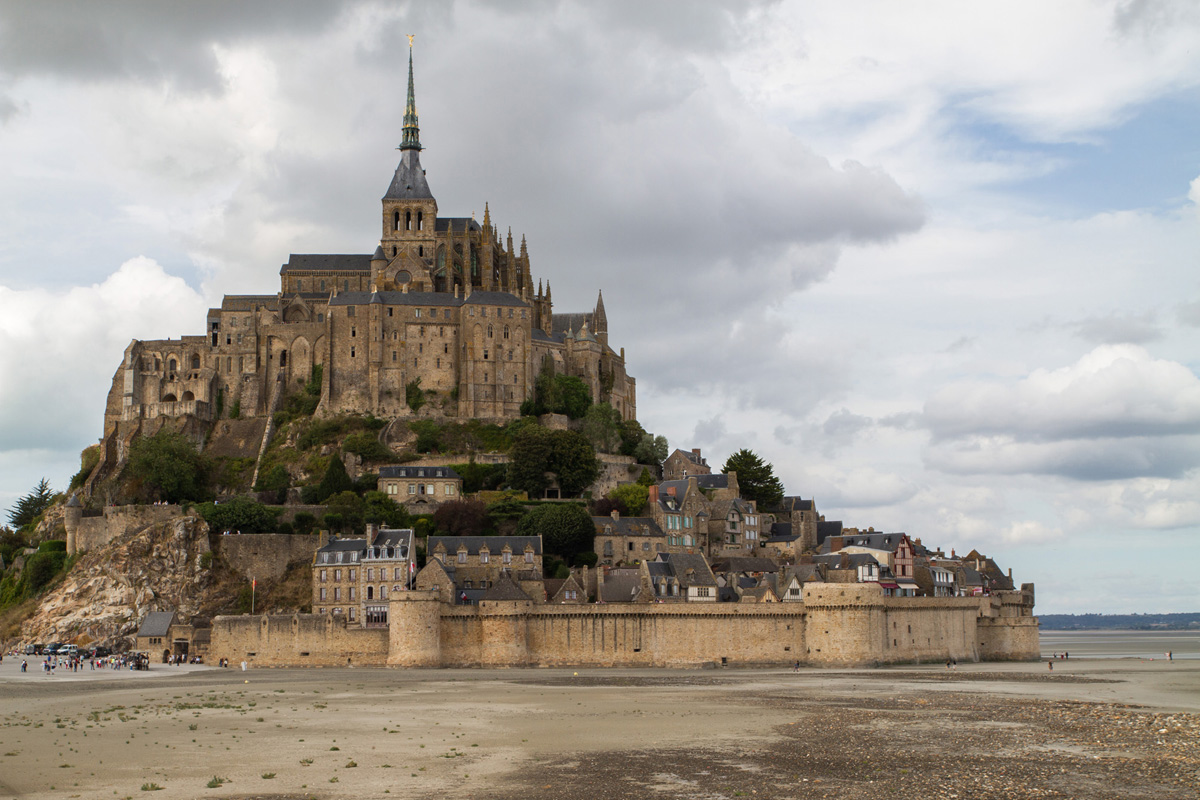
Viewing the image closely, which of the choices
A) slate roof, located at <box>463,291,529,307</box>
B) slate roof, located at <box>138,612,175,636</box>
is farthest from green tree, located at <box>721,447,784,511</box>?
slate roof, located at <box>138,612,175,636</box>

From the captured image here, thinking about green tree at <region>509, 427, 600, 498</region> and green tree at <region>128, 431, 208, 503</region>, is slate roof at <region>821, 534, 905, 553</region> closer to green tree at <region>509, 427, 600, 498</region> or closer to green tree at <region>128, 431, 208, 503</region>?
green tree at <region>509, 427, 600, 498</region>

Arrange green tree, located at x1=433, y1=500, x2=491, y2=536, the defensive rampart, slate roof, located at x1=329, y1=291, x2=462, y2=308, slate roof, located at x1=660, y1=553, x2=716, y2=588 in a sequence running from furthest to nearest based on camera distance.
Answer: slate roof, located at x1=329, y1=291, x2=462, y2=308 → green tree, located at x1=433, y1=500, x2=491, y2=536 → slate roof, located at x1=660, y1=553, x2=716, y2=588 → the defensive rampart

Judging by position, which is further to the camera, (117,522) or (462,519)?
(462,519)

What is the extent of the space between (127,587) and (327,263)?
1626 inches

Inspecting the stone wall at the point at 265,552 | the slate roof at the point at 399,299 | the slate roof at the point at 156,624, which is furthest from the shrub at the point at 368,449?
the slate roof at the point at 156,624

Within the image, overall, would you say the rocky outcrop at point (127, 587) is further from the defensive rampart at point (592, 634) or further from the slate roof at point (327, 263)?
the slate roof at point (327, 263)

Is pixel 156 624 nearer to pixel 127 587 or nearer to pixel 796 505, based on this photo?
pixel 127 587

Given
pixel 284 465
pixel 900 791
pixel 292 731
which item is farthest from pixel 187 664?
pixel 900 791

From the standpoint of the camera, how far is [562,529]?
72.8 m

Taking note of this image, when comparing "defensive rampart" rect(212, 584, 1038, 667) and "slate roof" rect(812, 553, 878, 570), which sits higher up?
"slate roof" rect(812, 553, 878, 570)

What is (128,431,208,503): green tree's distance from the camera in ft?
262

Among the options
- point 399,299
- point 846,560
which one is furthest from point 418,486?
point 846,560

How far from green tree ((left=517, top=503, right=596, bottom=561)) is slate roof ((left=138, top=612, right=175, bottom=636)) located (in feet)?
67.6

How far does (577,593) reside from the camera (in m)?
64.6
